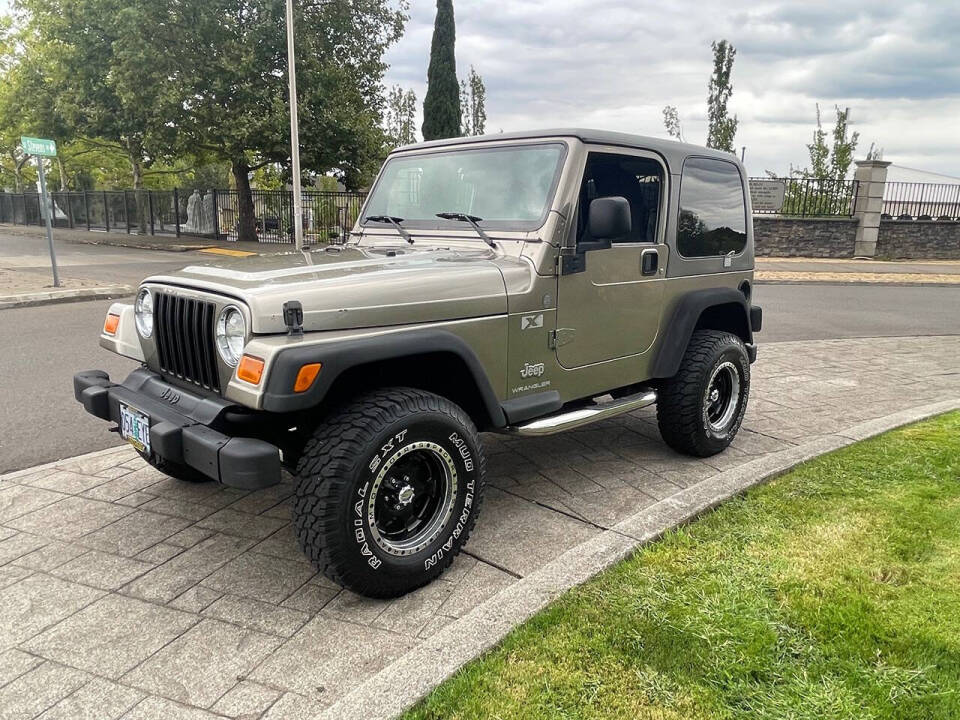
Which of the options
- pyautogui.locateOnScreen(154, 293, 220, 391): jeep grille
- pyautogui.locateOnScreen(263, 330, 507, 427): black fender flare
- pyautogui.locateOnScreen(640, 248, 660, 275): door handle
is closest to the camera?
pyautogui.locateOnScreen(263, 330, 507, 427): black fender flare

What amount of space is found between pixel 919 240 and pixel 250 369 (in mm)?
27389

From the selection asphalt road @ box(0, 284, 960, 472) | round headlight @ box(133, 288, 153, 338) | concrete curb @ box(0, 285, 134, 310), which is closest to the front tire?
round headlight @ box(133, 288, 153, 338)

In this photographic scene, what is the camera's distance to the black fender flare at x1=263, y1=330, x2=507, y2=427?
2.49 metres

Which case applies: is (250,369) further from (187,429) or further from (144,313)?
(144,313)

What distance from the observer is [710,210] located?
177 inches

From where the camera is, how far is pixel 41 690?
231 cm

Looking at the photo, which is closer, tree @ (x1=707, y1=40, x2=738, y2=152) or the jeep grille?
the jeep grille

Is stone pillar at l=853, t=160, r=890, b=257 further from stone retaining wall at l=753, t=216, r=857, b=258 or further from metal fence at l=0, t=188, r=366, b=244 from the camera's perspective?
metal fence at l=0, t=188, r=366, b=244

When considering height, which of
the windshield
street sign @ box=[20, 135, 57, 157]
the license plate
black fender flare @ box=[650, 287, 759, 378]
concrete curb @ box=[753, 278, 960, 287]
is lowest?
concrete curb @ box=[753, 278, 960, 287]

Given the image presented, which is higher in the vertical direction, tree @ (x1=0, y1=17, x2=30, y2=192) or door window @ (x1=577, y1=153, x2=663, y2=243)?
tree @ (x1=0, y1=17, x2=30, y2=192)

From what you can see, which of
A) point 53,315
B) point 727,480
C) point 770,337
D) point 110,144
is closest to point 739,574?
point 727,480

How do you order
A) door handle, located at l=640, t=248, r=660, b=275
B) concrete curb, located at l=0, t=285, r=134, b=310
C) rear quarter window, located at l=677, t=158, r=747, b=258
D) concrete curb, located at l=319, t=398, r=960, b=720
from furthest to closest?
concrete curb, located at l=0, t=285, r=134, b=310, rear quarter window, located at l=677, t=158, r=747, b=258, door handle, located at l=640, t=248, r=660, b=275, concrete curb, located at l=319, t=398, r=960, b=720

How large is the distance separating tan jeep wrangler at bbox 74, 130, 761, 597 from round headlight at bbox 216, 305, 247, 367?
11 mm

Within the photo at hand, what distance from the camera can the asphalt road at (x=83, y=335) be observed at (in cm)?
484
